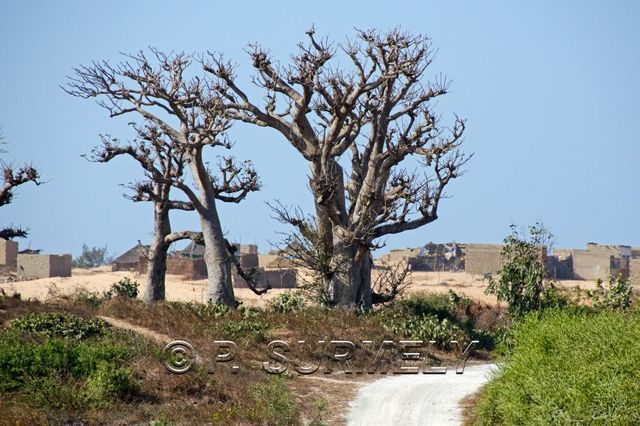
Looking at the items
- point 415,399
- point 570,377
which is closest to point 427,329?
point 415,399

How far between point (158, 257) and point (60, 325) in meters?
9.14

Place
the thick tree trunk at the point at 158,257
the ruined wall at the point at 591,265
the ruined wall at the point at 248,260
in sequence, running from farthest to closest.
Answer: the ruined wall at the point at 591,265, the ruined wall at the point at 248,260, the thick tree trunk at the point at 158,257

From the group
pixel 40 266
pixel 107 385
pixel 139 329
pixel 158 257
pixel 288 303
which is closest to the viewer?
pixel 107 385

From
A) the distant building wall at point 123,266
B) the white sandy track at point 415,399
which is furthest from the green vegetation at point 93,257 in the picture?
the white sandy track at point 415,399

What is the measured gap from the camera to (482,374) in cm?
2288

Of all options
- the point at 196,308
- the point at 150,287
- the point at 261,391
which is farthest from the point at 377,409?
the point at 150,287

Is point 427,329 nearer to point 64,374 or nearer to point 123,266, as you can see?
point 64,374

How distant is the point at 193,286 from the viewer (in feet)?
158

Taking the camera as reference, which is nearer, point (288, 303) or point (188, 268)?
point (288, 303)

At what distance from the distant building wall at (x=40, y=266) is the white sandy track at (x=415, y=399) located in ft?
114
